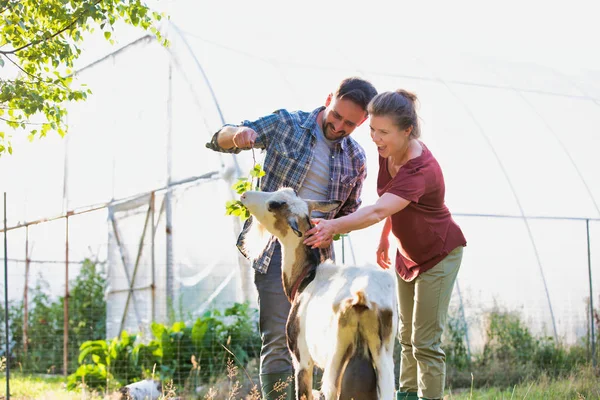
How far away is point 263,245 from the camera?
4.87m

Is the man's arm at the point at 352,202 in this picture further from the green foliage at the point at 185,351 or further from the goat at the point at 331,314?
the green foliage at the point at 185,351

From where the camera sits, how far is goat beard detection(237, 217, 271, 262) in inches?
190

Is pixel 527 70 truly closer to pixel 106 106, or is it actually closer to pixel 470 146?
pixel 470 146

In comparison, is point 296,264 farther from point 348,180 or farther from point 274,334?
point 348,180

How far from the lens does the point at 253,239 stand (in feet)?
16.1

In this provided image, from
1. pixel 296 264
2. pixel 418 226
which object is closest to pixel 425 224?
pixel 418 226

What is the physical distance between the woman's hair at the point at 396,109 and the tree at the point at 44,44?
6.10 ft

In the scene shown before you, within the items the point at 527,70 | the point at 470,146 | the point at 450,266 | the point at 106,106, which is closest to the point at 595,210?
the point at 470,146

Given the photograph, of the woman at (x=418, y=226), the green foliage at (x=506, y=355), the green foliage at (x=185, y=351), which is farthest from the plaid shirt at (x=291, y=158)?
the green foliage at (x=506, y=355)

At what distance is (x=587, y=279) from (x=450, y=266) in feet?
23.4

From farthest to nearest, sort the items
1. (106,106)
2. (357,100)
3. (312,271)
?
1. (106,106)
2. (357,100)
3. (312,271)

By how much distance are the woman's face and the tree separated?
1.91 meters

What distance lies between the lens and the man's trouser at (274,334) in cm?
470

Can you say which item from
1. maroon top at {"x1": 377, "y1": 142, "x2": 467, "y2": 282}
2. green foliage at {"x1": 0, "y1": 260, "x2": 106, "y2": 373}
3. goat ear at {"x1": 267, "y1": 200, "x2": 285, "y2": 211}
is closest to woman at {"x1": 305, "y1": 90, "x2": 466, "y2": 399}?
maroon top at {"x1": 377, "y1": 142, "x2": 467, "y2": 282}
